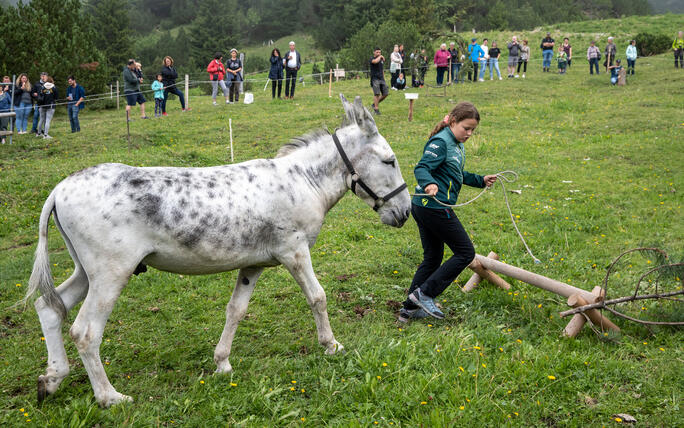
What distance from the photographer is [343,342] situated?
5590 mm

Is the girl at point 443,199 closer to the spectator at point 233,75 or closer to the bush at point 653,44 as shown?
the spectator at point 233,75

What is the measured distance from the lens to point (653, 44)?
32844 millimetres

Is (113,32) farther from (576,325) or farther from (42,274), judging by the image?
(576,325)

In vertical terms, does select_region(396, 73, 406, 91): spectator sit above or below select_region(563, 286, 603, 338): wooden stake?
above

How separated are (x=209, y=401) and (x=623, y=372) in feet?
11.8

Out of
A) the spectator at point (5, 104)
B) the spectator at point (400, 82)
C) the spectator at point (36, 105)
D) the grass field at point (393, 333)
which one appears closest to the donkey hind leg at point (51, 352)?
the grass field at point (393, 333)

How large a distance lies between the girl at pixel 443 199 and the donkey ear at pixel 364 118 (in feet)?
2.29

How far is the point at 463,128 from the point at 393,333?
7.67 ft

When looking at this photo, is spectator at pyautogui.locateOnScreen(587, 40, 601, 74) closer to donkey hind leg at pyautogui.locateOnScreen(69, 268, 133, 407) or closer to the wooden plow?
the wooden plow

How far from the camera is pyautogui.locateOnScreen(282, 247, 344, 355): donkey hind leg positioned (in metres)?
5.03

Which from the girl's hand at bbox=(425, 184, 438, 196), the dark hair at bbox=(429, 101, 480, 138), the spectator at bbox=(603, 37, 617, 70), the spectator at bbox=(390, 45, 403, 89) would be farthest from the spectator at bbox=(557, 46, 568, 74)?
the girl's hand at bbox=(425, 184, 438, 196)

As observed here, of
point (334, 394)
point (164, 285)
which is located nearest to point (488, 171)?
point (164, 285)

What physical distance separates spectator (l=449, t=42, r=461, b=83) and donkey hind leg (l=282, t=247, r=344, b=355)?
22.6 m

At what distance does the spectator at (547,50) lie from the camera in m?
A: 28.9
